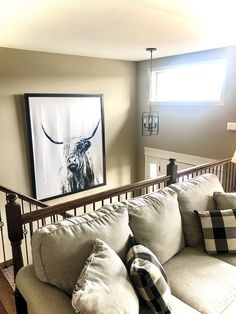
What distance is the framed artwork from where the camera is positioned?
153 inches

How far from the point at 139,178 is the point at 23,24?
3745mm

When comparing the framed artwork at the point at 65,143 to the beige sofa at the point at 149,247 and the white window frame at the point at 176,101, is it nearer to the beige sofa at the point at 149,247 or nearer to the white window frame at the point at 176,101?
the white window frame at the point at 176,101

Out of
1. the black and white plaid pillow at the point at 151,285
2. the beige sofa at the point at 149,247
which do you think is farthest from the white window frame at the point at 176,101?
the black and white plaid pillow at the point at 151,285

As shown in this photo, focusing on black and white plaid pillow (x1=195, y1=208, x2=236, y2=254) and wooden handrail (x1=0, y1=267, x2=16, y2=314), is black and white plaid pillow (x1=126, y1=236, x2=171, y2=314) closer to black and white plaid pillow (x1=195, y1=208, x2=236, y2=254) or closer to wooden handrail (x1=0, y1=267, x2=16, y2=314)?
black and white plaid pillow (x1=195, y1=208, x2=236, y2=254)

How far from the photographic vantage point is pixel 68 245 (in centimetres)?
143

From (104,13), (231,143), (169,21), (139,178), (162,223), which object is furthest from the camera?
(139,178)

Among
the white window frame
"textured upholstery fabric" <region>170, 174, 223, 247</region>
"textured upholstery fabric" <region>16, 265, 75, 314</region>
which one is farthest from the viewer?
the white window frame

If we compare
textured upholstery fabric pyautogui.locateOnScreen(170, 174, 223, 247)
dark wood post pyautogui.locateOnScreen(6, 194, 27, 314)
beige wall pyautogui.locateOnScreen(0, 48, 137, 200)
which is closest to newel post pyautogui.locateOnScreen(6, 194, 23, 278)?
dark wood post pyautogui.locateOnScreen(6, 194, 27, 314)

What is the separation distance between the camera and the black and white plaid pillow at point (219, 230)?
6.66ft

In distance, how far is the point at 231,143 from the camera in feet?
12.4

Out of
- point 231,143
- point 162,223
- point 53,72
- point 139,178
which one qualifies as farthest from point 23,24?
point 139,178

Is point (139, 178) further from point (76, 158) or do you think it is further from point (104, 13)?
point (104, 13)

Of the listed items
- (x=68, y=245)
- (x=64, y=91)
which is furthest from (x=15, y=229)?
(x=64, y=91)

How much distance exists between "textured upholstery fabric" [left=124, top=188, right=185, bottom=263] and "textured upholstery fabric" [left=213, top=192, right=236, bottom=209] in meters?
0.44
